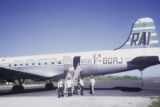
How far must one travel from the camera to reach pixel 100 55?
965 inches

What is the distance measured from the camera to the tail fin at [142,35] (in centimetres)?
2281

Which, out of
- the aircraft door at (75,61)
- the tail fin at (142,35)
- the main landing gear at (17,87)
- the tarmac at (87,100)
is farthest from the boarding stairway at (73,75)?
the main landing gear at (17,87)

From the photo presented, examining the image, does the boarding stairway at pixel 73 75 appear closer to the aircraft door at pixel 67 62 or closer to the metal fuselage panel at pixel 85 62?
the metal fuselage panel at pixel 85 62

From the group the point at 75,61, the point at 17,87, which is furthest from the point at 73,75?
the point at 17,87

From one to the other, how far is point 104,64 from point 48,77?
6114 millimetres

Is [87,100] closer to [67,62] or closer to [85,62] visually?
[85,62]

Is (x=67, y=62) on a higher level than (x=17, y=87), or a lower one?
higher

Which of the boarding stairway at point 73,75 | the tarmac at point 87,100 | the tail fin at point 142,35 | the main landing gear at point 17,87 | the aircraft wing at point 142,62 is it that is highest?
the tail fin at point 142,35

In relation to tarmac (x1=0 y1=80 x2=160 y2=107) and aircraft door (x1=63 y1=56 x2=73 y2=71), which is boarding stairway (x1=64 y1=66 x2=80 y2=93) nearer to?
aircraft door (x1=63 y1=56 x2=73 y2=71)

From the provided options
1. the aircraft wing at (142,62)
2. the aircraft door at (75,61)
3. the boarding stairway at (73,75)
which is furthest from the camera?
the aircraft door at (75,61)

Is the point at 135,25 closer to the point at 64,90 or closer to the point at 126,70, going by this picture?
the point at 126,70

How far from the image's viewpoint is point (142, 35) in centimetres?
2341

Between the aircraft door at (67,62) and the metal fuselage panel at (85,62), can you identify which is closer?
the metal fuselage panel at (85,62)

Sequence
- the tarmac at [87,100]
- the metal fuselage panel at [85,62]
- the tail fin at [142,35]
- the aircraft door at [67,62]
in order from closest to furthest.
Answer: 1. the tarmac at [87,100]
2. the tail fin at [142,35]
3. the metal fuselage panel at [85,62]
4. the aircraft door at [67,62]
